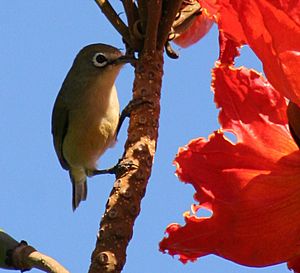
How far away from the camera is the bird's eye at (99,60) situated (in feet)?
13.9

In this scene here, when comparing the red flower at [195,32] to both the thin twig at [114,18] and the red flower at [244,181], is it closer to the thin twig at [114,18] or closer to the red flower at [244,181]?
the thin twig at [114,18]

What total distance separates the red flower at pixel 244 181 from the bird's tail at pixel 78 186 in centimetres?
330

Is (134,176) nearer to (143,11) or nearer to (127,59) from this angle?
(143,11)

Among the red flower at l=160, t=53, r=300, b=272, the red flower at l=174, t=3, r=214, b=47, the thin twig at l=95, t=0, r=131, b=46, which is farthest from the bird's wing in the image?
the red flower at l=160, t=53, r=300, b=272

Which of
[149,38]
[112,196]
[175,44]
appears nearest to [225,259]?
[112,196]

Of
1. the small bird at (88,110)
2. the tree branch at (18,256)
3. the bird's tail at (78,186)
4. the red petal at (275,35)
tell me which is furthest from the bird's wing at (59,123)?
the red petal at (275,35)

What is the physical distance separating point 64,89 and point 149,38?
2.54 meters

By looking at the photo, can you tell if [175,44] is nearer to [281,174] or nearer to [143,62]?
[143,62]

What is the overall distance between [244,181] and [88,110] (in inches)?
123

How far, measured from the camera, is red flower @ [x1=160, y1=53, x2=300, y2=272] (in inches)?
46.3

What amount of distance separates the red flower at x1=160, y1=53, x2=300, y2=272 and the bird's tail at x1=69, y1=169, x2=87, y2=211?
3.30m

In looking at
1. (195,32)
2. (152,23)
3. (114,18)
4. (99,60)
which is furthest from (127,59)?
(99,60)

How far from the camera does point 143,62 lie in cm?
205

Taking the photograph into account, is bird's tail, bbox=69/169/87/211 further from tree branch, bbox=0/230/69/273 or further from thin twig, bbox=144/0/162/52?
tree branch, bbox=0/230/69/273
